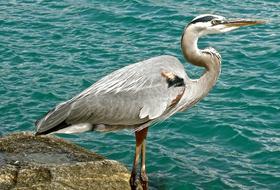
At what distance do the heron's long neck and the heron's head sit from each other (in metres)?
0.09

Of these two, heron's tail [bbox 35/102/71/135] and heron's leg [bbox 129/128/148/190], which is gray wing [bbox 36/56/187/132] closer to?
heron's tail [bbox 35/102/71/135]

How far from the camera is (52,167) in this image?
8.30 m

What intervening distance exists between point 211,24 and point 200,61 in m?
0.51

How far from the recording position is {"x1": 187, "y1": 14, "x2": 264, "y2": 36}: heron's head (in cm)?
812

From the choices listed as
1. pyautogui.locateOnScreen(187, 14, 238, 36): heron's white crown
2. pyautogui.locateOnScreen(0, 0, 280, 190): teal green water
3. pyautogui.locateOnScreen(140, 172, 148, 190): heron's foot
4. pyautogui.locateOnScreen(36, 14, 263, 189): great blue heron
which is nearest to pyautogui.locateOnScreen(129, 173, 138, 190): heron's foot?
pyautogui.locateOnScreen(36, 14, 263, 189): great blue heron

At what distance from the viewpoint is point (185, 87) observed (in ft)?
A: 26.6

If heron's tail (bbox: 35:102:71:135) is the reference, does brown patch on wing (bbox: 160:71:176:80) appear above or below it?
above

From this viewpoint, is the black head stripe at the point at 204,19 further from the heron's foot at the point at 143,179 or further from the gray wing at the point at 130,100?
the heron's foot at the point at 143,179

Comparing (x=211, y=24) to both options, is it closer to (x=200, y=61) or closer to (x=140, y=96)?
(x=200, y=61)

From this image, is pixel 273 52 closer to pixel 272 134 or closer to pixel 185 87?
pixel 272 134

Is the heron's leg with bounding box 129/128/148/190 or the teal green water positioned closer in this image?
the heron's leg with bounding box 129/128/148/190

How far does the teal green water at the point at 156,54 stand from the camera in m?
10.7

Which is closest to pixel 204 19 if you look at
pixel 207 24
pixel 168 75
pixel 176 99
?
pixel 207 24

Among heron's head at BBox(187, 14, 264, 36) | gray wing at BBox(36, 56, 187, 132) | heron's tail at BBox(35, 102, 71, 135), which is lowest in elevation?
heron's tail at BBox(35, 102, 71, 135)
